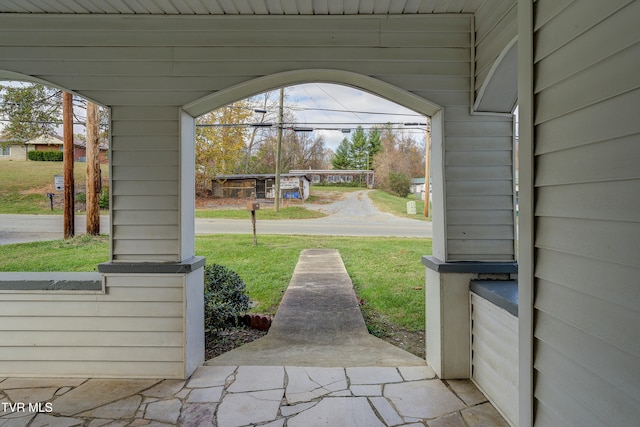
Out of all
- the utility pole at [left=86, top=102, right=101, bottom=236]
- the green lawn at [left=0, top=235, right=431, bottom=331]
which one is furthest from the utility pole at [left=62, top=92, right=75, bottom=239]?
the green lawn at [left=0, top=235, right=431, bottom=331]

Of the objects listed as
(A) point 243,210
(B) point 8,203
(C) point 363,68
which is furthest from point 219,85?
(A) point 243,210

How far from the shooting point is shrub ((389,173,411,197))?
16000 mm

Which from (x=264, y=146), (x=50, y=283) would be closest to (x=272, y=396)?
(x=50, y=283)

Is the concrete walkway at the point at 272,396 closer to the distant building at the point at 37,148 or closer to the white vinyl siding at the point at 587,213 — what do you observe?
the white vinyl siding at the point at 587,213

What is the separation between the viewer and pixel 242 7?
214cm

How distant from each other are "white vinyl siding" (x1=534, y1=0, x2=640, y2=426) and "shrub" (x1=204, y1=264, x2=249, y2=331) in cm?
259

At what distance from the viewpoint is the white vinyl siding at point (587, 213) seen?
824 millimetres

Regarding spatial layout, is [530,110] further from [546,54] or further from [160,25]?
[160,25]

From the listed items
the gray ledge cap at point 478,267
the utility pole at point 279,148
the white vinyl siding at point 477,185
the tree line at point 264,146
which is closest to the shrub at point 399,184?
the tree line at point 264,146

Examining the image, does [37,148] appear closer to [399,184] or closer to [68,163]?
[68,163]

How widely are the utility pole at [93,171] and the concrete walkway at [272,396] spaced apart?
5.43 meters

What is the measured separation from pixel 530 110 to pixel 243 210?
12669mm

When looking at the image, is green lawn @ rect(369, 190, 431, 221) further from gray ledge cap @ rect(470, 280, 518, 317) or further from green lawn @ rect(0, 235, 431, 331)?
gray ledge cap @ rect(470, 280, 518, 317)

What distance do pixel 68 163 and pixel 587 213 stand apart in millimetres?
7803
